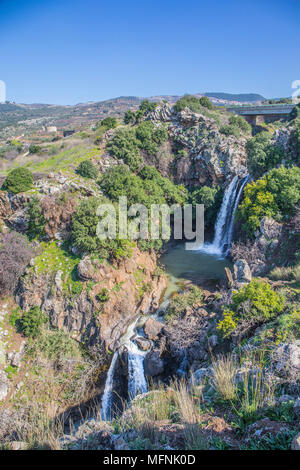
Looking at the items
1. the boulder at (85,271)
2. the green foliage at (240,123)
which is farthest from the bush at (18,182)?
the green foliage at (240,123)

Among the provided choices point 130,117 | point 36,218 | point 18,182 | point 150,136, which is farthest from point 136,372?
point 130,117

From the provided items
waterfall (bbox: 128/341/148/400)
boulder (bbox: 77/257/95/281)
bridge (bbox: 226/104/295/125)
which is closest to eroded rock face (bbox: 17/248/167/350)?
boulder (bbox: 77/257/95/281)

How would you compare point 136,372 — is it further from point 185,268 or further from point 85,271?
point 185,268

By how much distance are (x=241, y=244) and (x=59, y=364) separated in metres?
12.4

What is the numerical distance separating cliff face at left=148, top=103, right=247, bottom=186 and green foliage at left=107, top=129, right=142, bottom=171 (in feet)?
12.6

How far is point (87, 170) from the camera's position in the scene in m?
19.0

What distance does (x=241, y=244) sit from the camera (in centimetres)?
1655

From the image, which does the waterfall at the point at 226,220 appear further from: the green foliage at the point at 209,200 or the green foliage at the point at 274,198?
the green foliage at the point at 274,198

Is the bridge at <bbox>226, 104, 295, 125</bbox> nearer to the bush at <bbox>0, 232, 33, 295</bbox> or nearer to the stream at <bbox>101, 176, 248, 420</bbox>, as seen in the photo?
the stream at <bbox>101, 176, 248, 420</bbox>

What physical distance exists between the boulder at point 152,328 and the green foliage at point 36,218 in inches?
333

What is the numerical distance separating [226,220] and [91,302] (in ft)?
40.8

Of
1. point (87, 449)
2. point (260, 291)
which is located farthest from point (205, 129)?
point (87, 449)

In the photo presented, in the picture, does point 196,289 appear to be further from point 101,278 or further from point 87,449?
point 87,449

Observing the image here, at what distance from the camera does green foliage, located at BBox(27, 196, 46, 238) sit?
15.8 m
